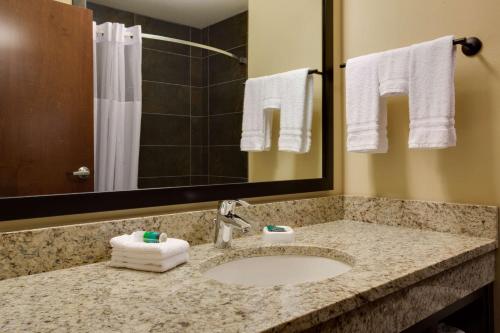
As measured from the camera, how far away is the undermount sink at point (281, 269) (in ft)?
3.76

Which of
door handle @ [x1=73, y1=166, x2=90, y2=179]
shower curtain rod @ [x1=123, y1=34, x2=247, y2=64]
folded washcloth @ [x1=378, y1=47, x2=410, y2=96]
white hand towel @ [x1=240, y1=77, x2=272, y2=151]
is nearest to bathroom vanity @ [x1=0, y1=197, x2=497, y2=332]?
door handle @ [x1=73, y1=166, x2=90, y2=179]

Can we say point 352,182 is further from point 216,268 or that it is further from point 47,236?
point 47,236

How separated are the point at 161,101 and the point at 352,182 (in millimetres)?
859

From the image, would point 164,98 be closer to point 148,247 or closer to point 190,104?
point 190,104

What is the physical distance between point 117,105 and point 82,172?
0.22 metres

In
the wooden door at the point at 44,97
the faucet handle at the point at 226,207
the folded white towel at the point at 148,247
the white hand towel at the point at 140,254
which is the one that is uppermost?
the wooden door at the point at 44,97

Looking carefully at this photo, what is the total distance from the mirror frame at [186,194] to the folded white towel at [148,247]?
0.12 m

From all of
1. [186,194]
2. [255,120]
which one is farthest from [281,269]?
[255,120]

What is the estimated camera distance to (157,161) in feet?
3.98

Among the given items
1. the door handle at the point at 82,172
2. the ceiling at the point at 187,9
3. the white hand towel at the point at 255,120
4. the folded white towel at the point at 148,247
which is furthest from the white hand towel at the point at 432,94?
the door handle at the point at 82,172

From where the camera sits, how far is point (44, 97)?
0.99 meters

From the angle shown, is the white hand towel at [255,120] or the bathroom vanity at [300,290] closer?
the bathroom vanity at [300,290]

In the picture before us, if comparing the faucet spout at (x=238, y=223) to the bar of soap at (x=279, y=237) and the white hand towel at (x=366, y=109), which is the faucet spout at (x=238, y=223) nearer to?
the bar of soap at (x=279, y=237)

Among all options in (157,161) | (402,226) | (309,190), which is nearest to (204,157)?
(157,161)
